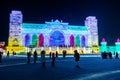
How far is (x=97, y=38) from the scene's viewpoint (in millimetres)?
121188

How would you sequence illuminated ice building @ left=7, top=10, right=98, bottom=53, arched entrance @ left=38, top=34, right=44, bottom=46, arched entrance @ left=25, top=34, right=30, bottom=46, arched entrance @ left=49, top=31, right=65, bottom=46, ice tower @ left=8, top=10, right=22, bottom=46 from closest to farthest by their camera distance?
ice tower @ left=8, top=10, right=22, bottom=46
arched entrance @ left=25, top=34, right=30, bottom=46
illuminated ice building @ left=7, top=10, right=98, bottom=53
arched entrance @ left=38, top=34, right=44, bottom=46
arched entrance @ left=49, top=31, right=65, bottom=46

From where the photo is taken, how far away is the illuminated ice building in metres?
106

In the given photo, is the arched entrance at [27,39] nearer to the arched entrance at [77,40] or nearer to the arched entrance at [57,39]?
the arched entrance at [57,39]

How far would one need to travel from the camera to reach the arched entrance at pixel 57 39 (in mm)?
110125

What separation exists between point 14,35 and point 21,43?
5.69 meters

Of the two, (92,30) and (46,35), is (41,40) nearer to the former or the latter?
(46,35)

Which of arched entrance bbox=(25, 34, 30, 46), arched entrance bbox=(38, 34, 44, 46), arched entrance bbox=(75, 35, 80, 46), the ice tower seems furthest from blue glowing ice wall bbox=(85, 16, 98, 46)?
the ice tower

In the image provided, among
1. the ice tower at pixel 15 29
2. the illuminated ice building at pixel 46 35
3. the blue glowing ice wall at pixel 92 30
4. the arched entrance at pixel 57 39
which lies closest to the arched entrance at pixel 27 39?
the illuminated ice building at pixel 46 35

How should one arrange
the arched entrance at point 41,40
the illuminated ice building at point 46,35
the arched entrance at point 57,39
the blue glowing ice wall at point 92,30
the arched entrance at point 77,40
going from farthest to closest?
the blue glowing ice wall at point 92,30
the arched entrance at point 77,40
the arched entrance at point 57,39
the arched entrance at point 41,40
the illuminated ice building at point 46,35

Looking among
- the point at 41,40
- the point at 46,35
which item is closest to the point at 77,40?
the point at 46,35

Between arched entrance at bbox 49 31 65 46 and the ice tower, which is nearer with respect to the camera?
the ice tower

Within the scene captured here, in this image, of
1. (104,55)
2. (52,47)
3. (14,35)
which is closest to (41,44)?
(52,47)

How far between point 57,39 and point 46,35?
6314 millimetres

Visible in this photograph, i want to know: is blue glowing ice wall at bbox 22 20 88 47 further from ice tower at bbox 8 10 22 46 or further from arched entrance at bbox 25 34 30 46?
ice tower at bbox 8 10 22 46
